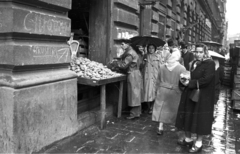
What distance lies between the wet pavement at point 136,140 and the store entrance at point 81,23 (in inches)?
79.4

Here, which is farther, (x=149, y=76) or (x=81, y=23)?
(x=81, y=23)

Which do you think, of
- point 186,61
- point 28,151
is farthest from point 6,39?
point 186,61

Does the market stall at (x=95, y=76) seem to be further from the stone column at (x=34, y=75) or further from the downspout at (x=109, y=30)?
the downspout at (x=109, y=30)

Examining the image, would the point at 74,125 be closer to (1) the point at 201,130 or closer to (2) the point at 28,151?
(2) the point at 28,151

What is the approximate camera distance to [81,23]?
7629 mm

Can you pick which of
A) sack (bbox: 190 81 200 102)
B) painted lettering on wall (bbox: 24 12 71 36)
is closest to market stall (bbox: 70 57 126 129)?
painted lettering on wall (bbox: 24 12 71 36)

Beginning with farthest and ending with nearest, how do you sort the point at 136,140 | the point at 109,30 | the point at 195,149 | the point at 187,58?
the point at 187,58
the point at 109,30
the point at 136,140
the point at 195,149

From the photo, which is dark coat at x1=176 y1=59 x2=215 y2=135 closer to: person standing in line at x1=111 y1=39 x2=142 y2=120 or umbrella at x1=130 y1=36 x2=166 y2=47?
person standing in line at x1=111 y1=39 x2=142 y2=120

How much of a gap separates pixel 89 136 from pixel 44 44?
1.88 m

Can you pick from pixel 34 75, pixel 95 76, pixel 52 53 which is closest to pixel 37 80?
pixel 34 75

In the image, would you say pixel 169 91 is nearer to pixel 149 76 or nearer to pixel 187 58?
pixel 149 76

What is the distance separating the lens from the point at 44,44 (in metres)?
4.18

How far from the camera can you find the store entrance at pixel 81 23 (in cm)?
682

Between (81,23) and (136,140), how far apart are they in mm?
4041
